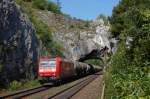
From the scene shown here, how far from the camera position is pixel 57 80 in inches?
1550

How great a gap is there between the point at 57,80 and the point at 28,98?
14.2 metres

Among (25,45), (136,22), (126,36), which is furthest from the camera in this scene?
(25,45)

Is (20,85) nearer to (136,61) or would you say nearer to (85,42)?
(136,61)

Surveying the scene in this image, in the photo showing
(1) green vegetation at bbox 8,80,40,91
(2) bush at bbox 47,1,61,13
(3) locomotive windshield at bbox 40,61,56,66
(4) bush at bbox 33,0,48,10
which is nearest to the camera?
(1) green vegetation at bbox 8,80,40,91

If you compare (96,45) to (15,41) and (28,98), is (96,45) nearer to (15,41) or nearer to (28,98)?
(15,41)

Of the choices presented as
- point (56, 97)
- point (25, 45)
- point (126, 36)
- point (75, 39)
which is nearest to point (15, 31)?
point (25, 45)

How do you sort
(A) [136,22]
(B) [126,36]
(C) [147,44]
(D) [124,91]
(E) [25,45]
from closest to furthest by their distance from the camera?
(D) [124,91], (C) [147,44], (A) [136,22], (B) [126,36], (E) [25,45]

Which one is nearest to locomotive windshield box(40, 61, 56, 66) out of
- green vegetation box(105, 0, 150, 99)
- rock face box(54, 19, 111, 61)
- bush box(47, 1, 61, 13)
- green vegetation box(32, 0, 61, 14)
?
green vegetation box(105, 0, 150, 99)

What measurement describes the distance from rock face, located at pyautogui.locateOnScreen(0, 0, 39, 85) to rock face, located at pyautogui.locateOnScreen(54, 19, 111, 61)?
32.6m

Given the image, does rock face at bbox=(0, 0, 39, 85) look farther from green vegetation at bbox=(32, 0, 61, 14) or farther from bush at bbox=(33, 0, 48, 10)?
green vegetation at bbox=(32, 0, 61, 14)

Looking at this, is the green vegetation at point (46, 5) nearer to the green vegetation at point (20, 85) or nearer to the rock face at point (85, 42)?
the rock face at point (85, 42)

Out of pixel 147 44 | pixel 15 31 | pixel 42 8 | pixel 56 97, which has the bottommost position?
pixel 56 97

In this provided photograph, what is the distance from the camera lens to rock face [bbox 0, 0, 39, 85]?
3616 centimetres

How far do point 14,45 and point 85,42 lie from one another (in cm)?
5095
